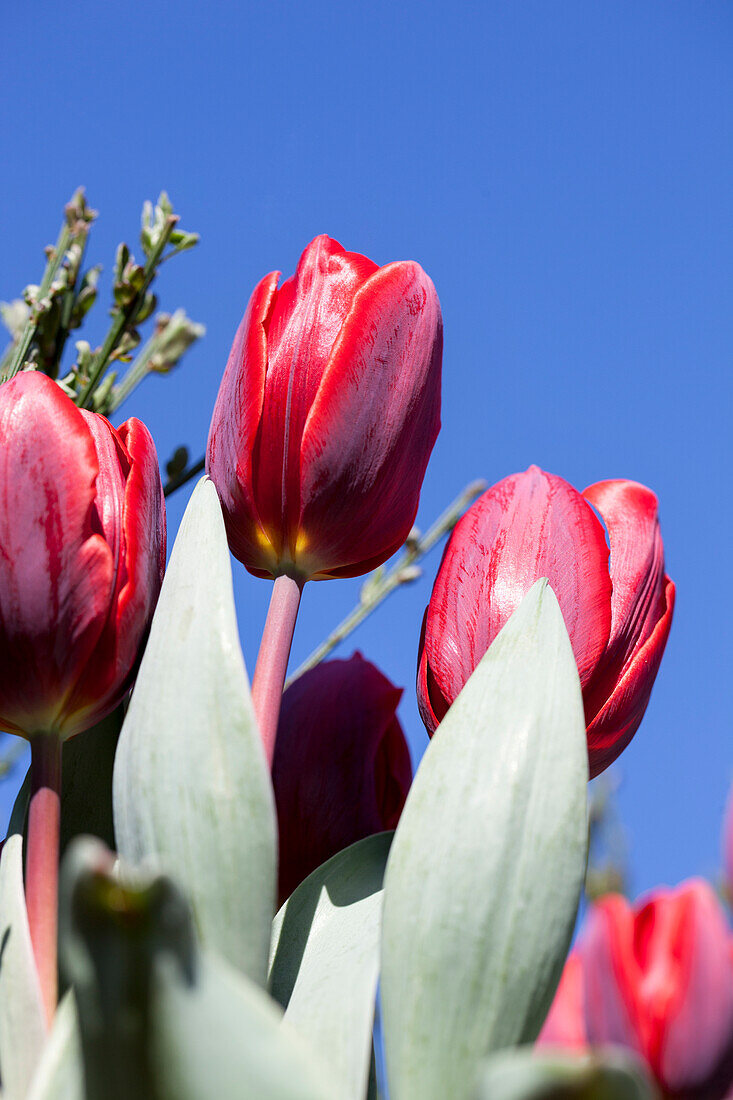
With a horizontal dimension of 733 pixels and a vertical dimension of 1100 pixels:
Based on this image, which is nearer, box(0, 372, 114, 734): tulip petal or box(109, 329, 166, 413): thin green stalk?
box(0, 372, 114, 734): tulip petal

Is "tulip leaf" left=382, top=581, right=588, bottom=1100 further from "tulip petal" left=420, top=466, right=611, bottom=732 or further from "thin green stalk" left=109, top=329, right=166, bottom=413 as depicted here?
"thin green stalk" left=109, top=329, right=166, bottom=413

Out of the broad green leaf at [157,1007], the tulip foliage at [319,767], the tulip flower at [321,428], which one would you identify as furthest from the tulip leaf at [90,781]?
the broad green leaf at [157,1007]

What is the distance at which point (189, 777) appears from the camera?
0.38 metres

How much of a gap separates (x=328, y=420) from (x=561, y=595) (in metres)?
0.13

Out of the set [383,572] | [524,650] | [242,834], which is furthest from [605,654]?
[383,572]

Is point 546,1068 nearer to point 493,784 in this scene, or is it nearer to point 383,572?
point 493,784

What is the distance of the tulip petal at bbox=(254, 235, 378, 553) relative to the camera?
47 cm

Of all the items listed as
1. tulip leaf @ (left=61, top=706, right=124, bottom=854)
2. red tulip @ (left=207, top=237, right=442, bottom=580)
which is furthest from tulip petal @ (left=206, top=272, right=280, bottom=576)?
tulip leaf @ (left=61, top=706, right=124, bottom=854)

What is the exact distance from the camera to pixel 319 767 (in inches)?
21.2

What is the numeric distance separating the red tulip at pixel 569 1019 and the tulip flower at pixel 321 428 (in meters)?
0.16

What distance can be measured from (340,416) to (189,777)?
167mm

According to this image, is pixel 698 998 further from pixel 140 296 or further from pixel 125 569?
pixel 140 296

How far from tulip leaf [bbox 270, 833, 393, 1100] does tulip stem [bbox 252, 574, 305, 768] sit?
61 mm

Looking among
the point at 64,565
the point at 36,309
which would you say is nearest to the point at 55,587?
the point at 64,565
